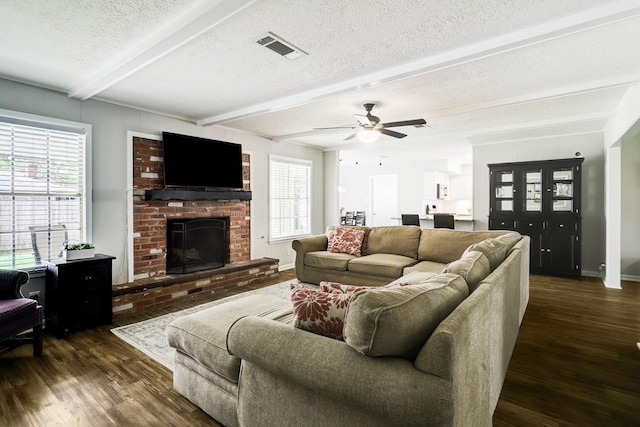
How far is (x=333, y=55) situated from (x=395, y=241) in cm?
281

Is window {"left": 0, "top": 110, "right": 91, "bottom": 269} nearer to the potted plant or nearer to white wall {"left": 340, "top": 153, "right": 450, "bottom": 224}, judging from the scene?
the potted plant

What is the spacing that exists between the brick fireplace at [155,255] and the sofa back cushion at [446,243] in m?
2.61

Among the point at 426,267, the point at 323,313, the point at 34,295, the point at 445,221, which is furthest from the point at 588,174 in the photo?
the point at 34,295

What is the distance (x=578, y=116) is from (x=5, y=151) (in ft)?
22.5

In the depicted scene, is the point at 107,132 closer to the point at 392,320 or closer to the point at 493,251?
the point at 392,320

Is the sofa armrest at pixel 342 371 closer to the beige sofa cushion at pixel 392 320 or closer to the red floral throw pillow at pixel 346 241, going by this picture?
the beige sofa cushion at pixel 392 320

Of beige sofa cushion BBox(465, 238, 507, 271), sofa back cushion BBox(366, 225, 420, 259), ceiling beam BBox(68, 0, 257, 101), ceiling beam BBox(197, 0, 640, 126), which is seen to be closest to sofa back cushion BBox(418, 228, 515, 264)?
sofa back cushion BBox(366, 225, 420, 259)

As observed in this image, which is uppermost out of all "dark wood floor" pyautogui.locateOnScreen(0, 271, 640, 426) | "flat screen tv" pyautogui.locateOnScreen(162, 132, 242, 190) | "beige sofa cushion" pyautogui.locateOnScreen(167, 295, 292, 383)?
"flat screen tv" pyautogui.locateOnScreen(162, 132, 242, 190)

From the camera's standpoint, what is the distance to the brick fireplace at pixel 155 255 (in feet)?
12.5

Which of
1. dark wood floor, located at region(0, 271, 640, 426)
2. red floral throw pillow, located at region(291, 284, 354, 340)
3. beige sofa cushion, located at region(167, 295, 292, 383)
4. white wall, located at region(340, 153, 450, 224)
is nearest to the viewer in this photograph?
red floral throw pillow, located at region(291, 284, 354, 340)

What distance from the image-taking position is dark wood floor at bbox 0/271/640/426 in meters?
1.95

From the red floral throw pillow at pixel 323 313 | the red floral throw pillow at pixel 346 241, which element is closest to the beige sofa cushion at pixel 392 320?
the red floral throw pillow at pixel 323 313

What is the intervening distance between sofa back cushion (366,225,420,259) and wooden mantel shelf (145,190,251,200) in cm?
207

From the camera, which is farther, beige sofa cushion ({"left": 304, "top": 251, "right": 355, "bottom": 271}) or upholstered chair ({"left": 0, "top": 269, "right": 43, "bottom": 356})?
beige sofa cushion ({"left": 304, "top": 251, "right": 355, "bottom": 271})
